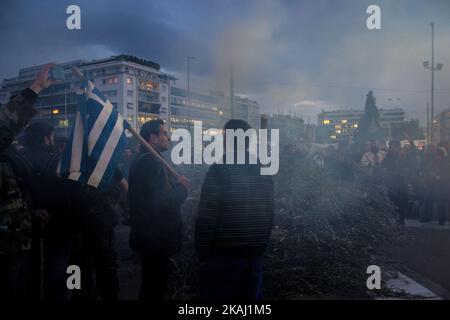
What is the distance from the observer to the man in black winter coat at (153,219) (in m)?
3.36

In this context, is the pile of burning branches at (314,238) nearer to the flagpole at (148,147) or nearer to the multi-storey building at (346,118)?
A: the flagpole at (148,147)

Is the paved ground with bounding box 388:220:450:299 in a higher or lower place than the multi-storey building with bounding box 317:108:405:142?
lower

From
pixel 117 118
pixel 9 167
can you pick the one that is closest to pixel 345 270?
pixel 117 118

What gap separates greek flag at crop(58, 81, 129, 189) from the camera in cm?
348

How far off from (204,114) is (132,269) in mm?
113719

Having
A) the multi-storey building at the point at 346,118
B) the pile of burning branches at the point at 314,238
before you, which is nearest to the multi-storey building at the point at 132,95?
the pile of burning branches at the point at 314,238

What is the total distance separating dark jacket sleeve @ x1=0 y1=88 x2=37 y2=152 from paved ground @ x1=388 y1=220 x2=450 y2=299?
485 centimetres

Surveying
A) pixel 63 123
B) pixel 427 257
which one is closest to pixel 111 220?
pixel 427 257

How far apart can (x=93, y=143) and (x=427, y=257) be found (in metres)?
5.67

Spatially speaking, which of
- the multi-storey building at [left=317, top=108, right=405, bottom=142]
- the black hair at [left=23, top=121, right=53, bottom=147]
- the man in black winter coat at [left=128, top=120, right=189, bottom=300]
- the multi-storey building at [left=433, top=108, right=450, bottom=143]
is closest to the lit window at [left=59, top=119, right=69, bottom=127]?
the multi-storey building at [left=433, top=108, right=450, bottom=143]

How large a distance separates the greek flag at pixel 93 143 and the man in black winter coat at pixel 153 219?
0.29m

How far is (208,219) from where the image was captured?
288cm

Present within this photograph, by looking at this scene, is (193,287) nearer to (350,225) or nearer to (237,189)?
(237,189)

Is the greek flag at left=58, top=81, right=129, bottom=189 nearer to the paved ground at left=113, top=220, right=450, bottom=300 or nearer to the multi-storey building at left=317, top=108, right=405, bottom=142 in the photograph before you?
the paved ground at left=113, top=220, right=450, bottom=300
